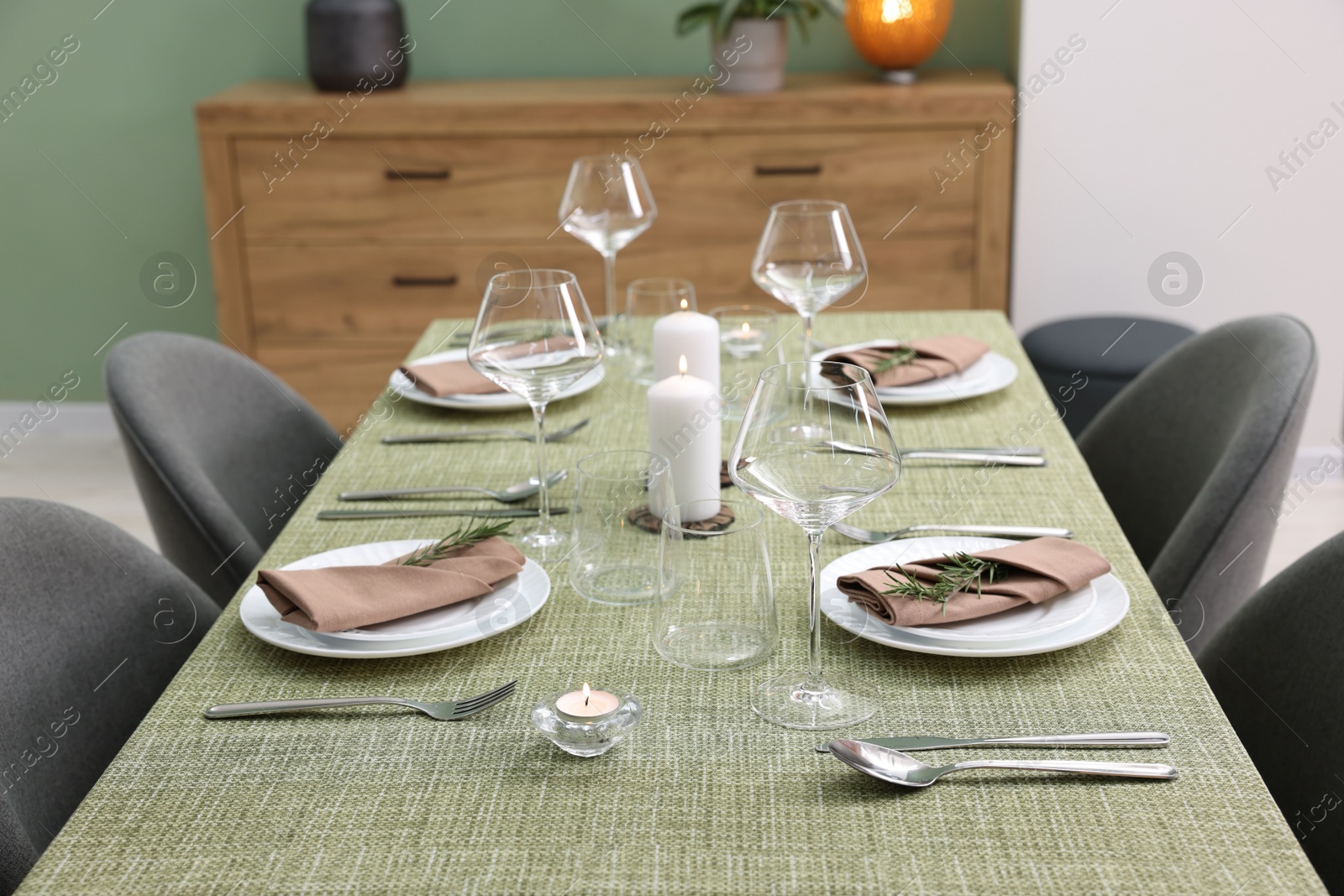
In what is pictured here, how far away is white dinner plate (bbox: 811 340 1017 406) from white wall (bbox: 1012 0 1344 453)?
4.96ft

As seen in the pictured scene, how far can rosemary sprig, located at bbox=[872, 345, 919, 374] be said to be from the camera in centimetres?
157

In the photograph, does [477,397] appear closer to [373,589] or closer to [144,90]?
[373,589]

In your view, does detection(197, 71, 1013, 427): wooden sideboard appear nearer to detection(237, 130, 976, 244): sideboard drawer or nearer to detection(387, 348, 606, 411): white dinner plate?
detection(237, 130, 976, 244): sideboard drawer

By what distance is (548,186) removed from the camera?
3.06m

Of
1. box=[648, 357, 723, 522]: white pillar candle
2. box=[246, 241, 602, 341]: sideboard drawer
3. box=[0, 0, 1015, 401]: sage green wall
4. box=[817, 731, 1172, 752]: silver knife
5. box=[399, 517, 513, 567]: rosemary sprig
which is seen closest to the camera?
box=[817, 731, 1172, 752]: silver knife

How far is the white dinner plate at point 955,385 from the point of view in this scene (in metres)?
1.54

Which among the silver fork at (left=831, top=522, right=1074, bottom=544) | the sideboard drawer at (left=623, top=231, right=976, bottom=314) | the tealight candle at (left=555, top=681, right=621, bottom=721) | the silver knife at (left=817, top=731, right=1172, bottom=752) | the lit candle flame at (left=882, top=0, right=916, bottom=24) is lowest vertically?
the sideboard drawer at (left=623, top=231, right=976, bottom=314)

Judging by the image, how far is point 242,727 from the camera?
902 mm

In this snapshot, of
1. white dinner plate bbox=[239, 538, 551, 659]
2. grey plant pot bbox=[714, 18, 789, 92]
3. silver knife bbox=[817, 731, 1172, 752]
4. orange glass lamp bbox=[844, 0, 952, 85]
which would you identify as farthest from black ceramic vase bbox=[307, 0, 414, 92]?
silver knife bbox=[817, 731, 1172, 752]

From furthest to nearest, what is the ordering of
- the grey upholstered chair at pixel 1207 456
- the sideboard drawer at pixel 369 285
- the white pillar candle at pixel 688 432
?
1. the sideboard drawer at pixel 369 285
2. the grey upholstered chair at pixel 1207 456
3. the white pillar candle at pixel 688 432

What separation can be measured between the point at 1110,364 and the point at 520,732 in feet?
6.73

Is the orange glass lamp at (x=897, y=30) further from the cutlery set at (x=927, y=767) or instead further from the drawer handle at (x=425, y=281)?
the cutlery set at (x=927, y=767)

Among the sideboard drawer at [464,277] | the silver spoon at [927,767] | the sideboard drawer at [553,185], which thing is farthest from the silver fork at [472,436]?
the sideboard drawer at [553,185]

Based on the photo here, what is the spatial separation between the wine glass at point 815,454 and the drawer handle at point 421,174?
2347mm
